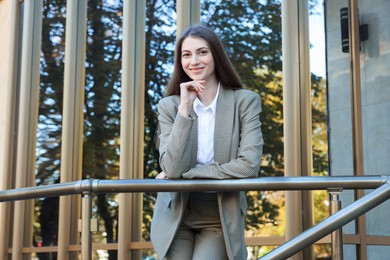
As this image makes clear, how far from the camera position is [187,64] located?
3439 millimetres

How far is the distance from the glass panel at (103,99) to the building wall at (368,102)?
2.38m

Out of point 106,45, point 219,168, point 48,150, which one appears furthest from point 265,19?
point 219,168

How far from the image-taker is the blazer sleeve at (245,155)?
3201 millimetres

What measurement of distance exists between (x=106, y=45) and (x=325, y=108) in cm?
263

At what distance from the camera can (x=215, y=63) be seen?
11.4 ft

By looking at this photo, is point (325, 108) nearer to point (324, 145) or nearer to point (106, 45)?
point (324, 145)

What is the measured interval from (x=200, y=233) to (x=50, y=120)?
5291 millimetres

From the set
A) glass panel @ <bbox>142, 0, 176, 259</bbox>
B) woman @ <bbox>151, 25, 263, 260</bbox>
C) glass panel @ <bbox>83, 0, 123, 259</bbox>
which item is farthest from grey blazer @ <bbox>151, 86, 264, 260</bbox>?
glass panel @ <bbox>83, 0, 123, 259</bbox>

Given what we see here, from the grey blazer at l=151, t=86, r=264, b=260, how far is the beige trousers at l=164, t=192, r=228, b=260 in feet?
0.15

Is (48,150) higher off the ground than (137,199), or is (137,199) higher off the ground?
(48,150)

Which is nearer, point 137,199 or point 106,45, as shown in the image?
point 137,199

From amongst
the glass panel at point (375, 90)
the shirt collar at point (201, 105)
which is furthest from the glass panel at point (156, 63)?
the shirt collar at point (201, 105)

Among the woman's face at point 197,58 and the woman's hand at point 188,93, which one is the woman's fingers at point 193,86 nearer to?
the woman's hand at point 188,93

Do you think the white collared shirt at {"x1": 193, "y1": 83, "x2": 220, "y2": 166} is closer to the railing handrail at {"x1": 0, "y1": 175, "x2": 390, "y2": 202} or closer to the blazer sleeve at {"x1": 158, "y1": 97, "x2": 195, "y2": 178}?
the blazer sleeve at {"x1": 158, "y1": 97, "x2": 195, "y2": 178}
